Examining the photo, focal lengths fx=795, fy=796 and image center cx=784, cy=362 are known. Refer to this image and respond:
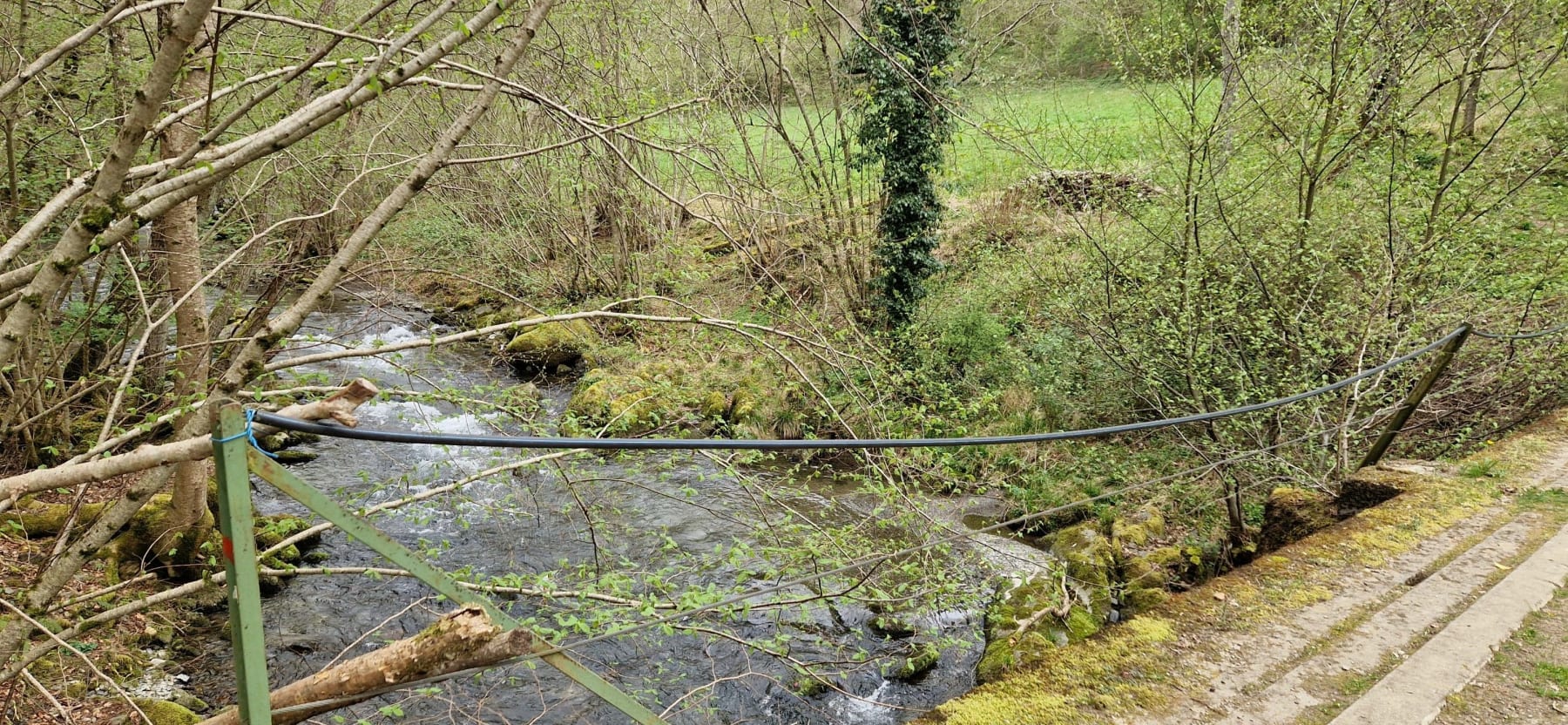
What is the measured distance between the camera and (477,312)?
1459cm

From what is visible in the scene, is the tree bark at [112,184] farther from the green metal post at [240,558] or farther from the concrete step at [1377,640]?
the concrete step at [1377,640]

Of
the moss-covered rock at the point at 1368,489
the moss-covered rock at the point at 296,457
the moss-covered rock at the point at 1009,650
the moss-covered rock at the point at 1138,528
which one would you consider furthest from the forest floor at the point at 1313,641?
the moss-covered rock at the point at 296,457

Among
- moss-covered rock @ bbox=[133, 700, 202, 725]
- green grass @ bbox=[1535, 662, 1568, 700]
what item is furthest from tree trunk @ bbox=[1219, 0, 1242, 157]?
moss-covered rock @ bbox=[133, 700, 202, 725]

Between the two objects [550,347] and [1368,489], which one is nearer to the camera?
[1368,489]

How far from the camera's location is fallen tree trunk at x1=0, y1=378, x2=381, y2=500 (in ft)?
5.44

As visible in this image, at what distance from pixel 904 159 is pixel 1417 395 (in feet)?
22.0

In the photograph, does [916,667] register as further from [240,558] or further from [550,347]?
[550,347]

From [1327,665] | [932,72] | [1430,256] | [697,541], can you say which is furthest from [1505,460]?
[697,541]

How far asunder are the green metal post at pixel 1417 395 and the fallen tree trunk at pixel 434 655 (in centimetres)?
554

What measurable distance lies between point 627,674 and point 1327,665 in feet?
13.4

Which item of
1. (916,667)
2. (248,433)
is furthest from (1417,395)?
(248,433)

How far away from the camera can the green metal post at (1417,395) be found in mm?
4891

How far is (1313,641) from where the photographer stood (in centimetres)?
308

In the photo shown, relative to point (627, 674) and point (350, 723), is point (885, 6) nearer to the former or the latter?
point (627, 674)
